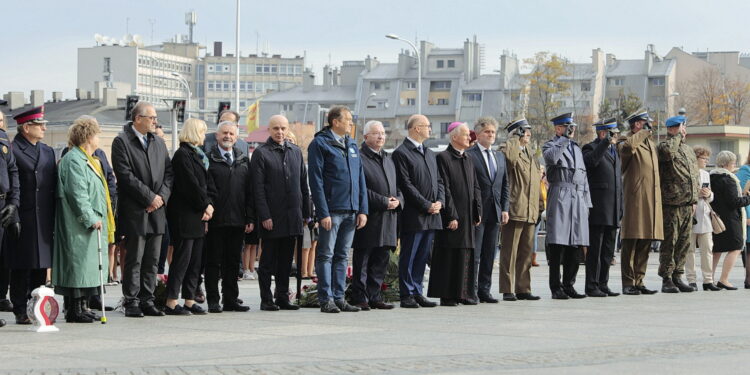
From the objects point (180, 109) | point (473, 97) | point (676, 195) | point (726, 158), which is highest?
point (473, 97)

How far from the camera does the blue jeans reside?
14.0m

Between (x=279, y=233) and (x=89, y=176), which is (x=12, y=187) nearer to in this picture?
(x=89, y=176)

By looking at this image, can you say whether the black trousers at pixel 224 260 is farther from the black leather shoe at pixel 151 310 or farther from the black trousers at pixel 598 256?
the black trousers at pixel 598 256

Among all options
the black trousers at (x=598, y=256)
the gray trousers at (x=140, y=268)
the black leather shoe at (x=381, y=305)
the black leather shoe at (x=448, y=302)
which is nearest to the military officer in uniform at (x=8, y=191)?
the gray trousers at (x=140, y=268)

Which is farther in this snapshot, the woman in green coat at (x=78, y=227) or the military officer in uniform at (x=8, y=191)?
the woman in green coat at (x=78, y=227)

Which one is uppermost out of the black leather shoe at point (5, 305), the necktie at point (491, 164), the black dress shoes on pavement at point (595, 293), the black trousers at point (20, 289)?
the necktie at point (491, 164)

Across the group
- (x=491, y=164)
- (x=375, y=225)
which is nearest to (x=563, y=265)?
(x=491, y=164)

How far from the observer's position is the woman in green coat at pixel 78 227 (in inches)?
496

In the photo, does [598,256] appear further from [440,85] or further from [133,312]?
[440,85]

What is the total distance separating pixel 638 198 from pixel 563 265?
1391 mm

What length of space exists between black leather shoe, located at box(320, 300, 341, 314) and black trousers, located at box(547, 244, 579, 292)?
319 centimetres

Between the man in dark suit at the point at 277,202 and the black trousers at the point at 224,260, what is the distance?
28 cm

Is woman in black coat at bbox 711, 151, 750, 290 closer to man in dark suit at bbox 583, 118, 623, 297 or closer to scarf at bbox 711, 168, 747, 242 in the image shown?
scarf at bbox 711, 168, 747, 242

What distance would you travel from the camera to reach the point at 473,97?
150 m
